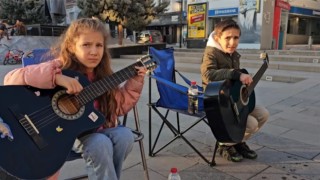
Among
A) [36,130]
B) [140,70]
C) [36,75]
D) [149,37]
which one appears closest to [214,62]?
[140,70]

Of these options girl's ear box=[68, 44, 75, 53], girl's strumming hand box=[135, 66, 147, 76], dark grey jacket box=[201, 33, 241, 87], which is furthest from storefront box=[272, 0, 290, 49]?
girl's ear box=[68, 44, 75, 53]

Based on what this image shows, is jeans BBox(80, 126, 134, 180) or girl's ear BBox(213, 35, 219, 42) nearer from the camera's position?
jeans BBox(80, 126, 134, 180)

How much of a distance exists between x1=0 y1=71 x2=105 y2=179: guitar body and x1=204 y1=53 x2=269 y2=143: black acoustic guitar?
0.88 metres

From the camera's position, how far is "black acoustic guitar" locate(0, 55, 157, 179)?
175cm

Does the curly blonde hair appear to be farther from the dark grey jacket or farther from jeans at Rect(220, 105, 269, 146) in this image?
jeans at Rect(220, 105, 269, 146)

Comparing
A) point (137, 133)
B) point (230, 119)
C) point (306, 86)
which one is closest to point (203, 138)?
point (230, 119)

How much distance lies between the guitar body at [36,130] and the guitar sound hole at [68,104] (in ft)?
0.13

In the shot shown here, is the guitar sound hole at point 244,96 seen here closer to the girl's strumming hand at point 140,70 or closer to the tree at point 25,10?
the girl's strumming hand at point 140,70

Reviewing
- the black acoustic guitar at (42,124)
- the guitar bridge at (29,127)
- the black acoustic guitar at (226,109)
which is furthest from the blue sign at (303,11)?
the guitar bridge at (29,127)

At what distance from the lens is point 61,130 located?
1.90 meters

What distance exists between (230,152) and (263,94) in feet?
11.8

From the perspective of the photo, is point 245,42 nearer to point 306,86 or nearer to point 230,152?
point 306,86

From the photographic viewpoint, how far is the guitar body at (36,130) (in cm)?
175

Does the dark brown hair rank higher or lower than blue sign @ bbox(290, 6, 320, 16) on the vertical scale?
lower
